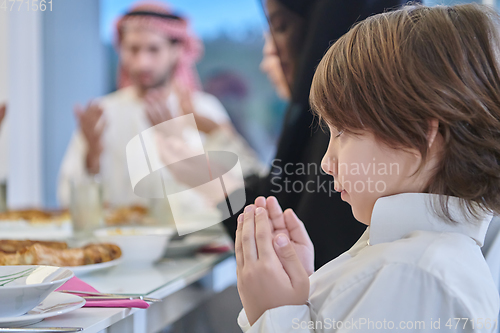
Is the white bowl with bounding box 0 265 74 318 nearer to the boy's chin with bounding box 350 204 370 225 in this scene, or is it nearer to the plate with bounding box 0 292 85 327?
the plate with bounding box 0 292 85 327

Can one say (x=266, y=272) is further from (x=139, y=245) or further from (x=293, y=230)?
(x=139, y=245)

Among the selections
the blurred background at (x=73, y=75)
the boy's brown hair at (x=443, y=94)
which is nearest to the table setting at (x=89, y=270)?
the boy's brown hair at (x=443, y=94)

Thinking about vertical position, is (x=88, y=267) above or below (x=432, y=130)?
below

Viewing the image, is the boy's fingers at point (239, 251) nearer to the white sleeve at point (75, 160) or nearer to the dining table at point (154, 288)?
the dining table at point (154, 288)

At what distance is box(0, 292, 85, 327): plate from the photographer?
41 centimetres

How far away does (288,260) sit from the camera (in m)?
0.46

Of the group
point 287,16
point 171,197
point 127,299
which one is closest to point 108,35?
point 171,197

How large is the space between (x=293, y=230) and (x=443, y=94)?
0.92 ft

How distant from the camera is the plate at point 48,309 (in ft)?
1.34

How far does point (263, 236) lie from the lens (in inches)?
18.6

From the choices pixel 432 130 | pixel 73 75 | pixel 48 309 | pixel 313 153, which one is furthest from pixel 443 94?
pixel 73 75

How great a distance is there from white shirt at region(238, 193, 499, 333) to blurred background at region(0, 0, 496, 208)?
1906 millimetres

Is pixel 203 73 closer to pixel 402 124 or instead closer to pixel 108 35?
pixel 108 35

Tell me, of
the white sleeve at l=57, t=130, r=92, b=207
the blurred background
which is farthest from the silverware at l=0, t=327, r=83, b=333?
the white sleeve at l=57, t=130, r=92, b=207
